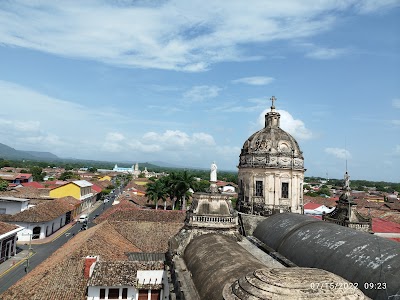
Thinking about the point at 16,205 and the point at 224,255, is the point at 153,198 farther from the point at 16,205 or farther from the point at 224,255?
the point at 224,255

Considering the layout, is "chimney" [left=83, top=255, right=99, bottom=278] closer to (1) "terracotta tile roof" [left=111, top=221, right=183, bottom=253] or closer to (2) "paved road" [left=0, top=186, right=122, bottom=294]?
(2) "paved road" [left=0, top=186, right=122, bottom=294]

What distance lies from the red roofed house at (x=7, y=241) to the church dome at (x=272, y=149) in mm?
23144

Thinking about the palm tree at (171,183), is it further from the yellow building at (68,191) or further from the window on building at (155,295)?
the window on building at (155,295)

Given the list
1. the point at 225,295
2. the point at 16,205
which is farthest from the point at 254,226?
the point at 16,205

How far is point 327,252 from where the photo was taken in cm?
1335

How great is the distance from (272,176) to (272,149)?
2.12m

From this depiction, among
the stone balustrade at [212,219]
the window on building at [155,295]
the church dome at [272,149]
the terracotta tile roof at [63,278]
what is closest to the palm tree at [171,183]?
the terracotta tile roof at [63,278]

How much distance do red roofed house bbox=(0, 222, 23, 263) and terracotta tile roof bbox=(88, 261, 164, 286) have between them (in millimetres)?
15044

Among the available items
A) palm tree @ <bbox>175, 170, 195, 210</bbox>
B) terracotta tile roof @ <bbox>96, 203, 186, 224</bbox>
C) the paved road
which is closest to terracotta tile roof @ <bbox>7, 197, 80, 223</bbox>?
the paved road

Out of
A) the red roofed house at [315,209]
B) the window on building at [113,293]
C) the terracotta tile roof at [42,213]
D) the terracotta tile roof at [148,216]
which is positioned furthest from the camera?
the red roofed house at [315,209]

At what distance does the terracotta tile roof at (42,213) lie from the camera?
42.3m

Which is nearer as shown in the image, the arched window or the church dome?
the church dome

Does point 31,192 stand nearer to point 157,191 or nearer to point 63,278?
point 157,191

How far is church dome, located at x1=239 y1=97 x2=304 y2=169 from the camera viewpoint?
26.2 m
